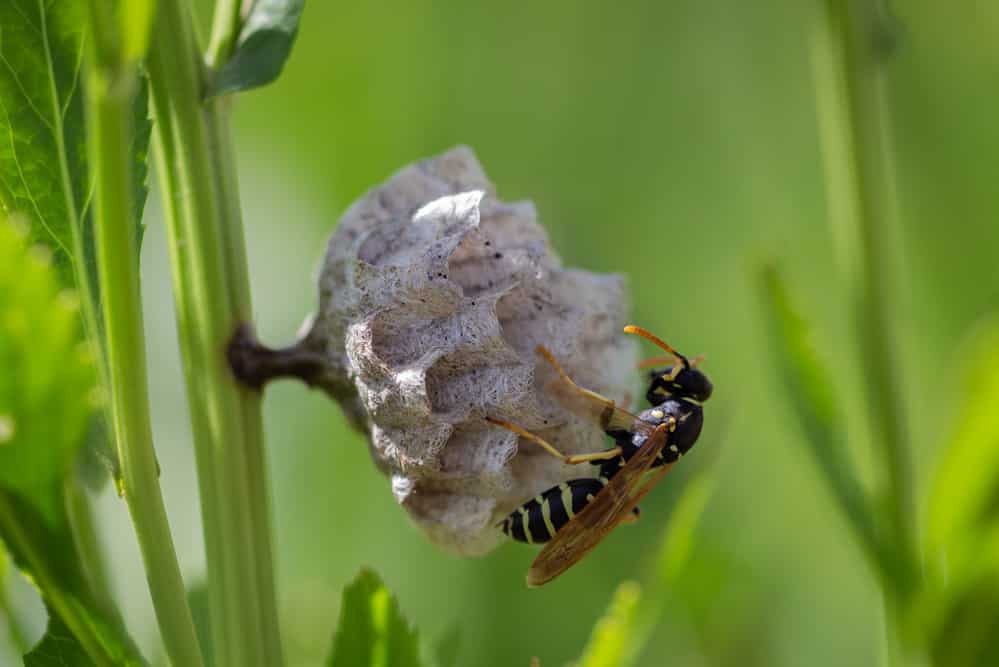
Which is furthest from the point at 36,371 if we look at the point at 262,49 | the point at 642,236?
the point at 642,236

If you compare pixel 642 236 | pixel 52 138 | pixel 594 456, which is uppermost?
pixel 52 138

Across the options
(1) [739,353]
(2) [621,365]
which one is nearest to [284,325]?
(1) [739,353]

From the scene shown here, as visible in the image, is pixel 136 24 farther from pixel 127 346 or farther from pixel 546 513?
pixel 546 513

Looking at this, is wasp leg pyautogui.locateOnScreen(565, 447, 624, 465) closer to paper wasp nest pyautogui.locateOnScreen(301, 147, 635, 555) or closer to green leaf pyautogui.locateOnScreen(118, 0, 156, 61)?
paper wasp nest pyautogui.locateOnScreen(301, 147, 635, 555)

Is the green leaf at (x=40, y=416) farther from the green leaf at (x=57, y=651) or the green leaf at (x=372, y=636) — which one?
the green leaf at (x=372, y=636)

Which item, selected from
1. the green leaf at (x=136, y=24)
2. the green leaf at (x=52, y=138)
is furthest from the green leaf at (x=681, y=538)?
the green leaf at (x=136, y=24)

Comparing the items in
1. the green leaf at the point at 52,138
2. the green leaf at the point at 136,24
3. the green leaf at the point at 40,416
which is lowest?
the green leaf at the point at 40,416
